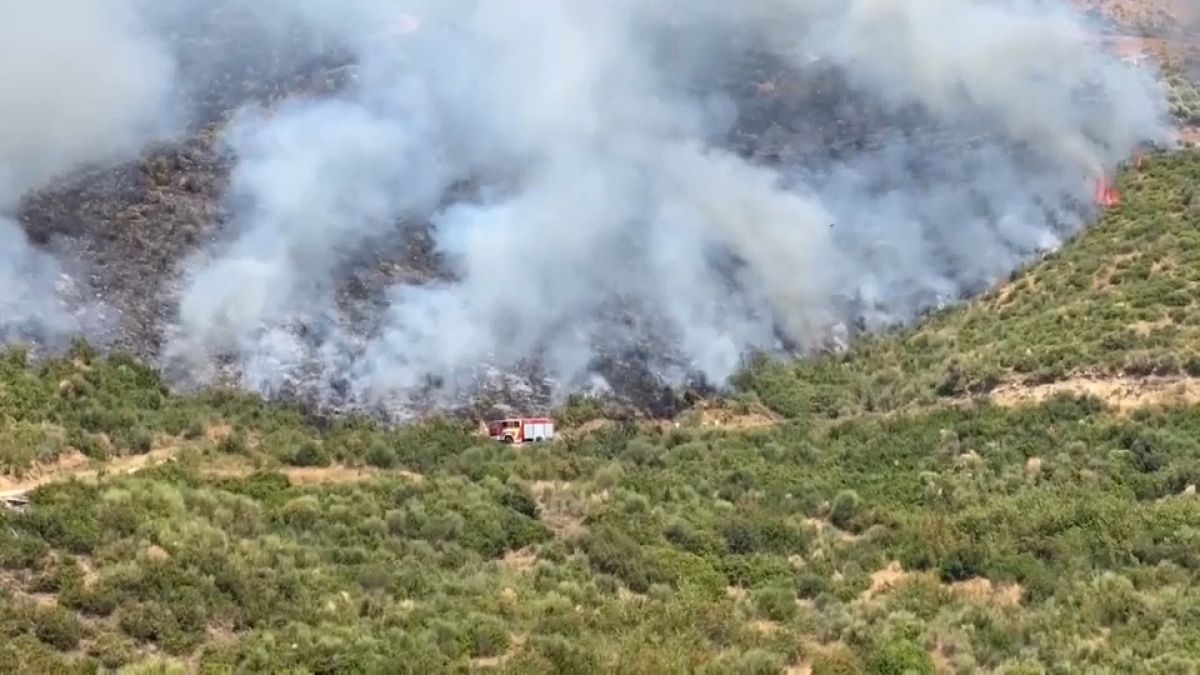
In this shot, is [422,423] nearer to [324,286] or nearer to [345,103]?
[324,286]

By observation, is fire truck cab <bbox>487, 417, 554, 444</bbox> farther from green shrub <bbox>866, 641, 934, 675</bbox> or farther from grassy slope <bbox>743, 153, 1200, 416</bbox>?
green shrub <bbox>866, 641, 934, 675</bbox>

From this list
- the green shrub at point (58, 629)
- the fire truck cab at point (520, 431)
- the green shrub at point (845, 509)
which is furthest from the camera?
the fire truck cab at point (520, 431)

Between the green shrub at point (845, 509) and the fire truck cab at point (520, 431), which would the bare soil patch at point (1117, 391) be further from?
the fire truck cab at point (520, 431)

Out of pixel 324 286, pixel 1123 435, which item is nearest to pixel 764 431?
pixel 1123 435

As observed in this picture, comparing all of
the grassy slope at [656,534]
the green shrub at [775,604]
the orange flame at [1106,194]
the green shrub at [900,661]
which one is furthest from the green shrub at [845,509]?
the orange flame at [1106,194]

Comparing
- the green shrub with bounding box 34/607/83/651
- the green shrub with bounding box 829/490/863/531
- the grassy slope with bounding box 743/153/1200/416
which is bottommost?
the green shrub with bounding box 34/607/83/651

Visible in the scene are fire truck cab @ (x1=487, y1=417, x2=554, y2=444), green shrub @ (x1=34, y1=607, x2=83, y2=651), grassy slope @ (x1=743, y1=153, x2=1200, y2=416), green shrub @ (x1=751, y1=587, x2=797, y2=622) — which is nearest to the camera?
green shrub @ (x1=34, y1=607, x2=83, y2=651)

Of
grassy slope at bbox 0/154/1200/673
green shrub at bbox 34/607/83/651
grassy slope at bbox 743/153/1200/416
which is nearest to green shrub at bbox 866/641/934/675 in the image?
grassy slope at bbox 0/154/1200/673
